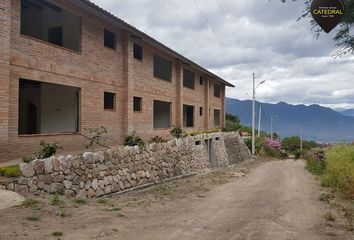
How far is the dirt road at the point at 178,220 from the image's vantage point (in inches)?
278

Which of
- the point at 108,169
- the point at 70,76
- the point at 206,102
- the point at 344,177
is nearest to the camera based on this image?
the point at 108,169

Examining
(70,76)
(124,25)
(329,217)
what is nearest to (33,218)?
(329,217)

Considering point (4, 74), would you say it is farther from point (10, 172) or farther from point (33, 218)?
point (33, 218)

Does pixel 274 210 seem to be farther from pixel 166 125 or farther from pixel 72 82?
pixel 166 125

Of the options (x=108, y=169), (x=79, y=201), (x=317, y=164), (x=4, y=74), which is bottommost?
(x=317, y=164)

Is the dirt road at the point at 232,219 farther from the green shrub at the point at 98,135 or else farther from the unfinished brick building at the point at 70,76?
the green shrub at the point at 98,135

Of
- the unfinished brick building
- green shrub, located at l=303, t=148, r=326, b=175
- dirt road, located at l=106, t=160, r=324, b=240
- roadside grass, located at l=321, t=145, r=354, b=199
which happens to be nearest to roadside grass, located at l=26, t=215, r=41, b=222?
dirt road, located at l=106, t=160, r=324, b=240

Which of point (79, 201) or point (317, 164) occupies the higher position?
point (79, 201)

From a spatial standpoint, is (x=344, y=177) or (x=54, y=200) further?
(x=344, y=177)

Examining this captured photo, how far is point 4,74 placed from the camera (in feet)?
37.0

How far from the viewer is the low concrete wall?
9.70 meters

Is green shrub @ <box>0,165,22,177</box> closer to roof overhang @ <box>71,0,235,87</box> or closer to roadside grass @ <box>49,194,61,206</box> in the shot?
roadside grass @ <box>49,194,61,206</box>

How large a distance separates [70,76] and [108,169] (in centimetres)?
422

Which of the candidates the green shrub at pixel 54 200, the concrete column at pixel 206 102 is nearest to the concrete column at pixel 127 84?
the green shrub at pixel 54 200
